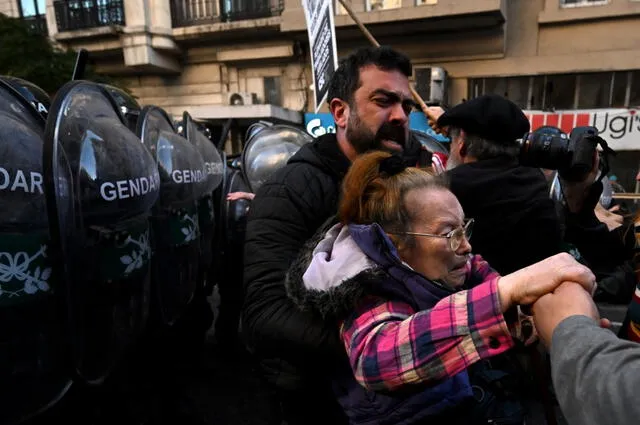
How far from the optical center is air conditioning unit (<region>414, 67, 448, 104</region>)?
9.41m

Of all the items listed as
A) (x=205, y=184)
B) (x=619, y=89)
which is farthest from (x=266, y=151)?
(x=619, y=89)

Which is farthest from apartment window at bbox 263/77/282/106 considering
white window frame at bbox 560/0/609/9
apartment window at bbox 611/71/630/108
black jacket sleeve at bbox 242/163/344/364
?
black jacket sleeve at bbox 242/163/344/364

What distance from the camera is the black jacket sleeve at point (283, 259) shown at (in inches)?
44.3

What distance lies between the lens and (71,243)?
1226 millimetres

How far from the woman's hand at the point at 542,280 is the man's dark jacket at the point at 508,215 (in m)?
0.90

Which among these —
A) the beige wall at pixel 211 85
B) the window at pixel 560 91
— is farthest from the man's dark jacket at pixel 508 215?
the beige wall at pixel 211 85

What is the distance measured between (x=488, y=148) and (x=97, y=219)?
57.4 inches

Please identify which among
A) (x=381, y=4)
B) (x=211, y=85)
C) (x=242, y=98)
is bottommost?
(x=242, y=98)

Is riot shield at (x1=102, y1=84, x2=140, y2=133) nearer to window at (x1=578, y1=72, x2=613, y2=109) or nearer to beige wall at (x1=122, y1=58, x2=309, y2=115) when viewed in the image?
beige wall at (x1=122, y1=58, x2=309, y2=115)

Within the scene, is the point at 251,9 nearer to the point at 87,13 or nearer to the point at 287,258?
the point at 87,13

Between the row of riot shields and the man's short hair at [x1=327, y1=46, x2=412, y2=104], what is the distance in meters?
0.77

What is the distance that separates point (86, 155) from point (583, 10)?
10310mm

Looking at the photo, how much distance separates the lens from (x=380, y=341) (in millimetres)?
893

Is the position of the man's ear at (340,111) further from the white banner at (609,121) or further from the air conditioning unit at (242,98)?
the air conditioning unit at (242,98)
